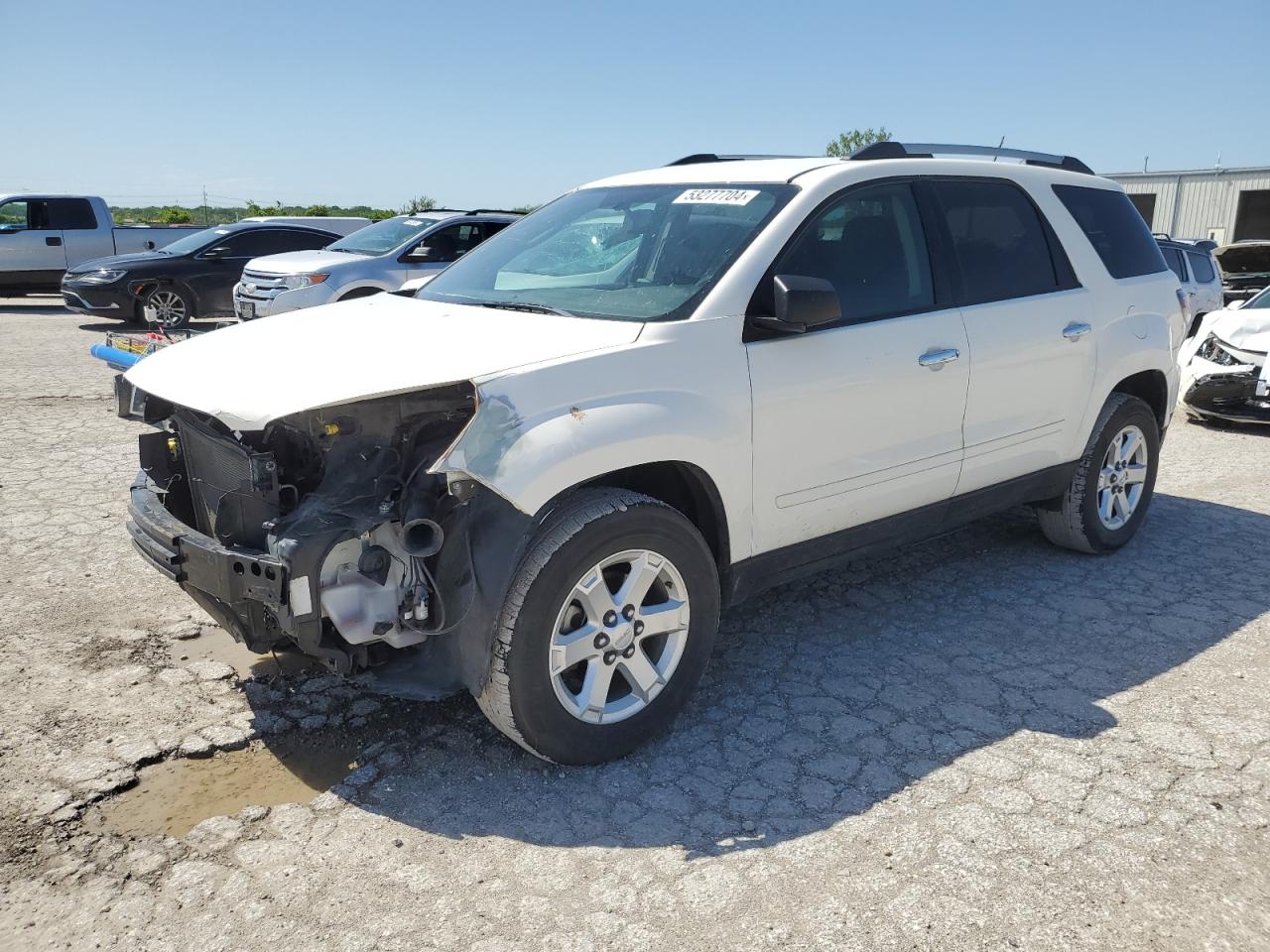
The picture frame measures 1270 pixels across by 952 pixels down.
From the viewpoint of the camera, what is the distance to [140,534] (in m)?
3.56

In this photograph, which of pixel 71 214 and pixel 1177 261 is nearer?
pixel 1177 261

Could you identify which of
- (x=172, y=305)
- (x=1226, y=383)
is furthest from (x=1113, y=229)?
(x=172, y=305)

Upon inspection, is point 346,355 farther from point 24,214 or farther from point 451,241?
point 24,214

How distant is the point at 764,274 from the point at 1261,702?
2465mm

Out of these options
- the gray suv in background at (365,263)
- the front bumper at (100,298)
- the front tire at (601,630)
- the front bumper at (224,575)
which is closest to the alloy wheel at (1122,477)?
the front tire at (601,630)

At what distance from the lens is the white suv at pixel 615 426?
3.11 metres

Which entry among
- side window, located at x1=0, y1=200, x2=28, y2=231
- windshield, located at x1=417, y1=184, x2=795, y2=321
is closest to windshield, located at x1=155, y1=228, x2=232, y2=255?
side window, located at x1=0, y1=200, x2=28, y2=231

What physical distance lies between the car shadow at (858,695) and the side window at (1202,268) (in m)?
9.35

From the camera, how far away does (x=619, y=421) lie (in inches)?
126

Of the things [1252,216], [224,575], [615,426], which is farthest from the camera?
[1252,216]

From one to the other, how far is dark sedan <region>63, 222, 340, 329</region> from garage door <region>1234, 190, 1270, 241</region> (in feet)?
93.1

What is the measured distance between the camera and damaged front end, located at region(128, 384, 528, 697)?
3.03m

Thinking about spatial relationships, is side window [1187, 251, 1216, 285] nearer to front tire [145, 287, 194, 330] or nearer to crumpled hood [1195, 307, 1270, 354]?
crumpled hood [1195, 307, 1270, 354]

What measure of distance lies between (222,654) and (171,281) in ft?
40.5
